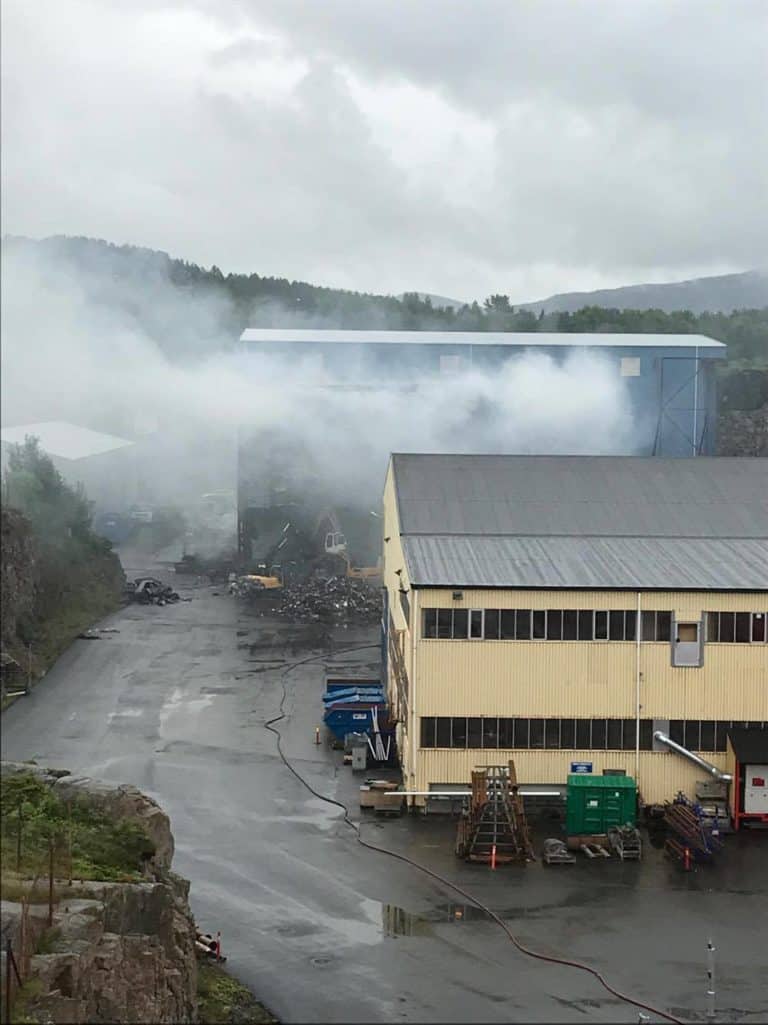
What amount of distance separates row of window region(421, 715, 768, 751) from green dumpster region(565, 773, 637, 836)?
0.87 meters

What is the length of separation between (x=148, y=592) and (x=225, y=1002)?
8.83 metres

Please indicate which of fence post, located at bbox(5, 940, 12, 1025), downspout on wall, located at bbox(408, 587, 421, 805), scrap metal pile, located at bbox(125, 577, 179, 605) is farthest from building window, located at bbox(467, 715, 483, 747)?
fence post, located at bbox(5, 940, 12, 1025)

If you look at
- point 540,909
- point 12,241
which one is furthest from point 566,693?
point 12,241

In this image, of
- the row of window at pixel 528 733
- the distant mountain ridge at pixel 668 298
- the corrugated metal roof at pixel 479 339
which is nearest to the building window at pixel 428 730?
the row of window at pixel 528 733

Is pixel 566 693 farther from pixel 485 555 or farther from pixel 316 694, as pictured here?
pixel 316 694

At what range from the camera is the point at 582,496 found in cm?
1878

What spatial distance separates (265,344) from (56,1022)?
2312cm

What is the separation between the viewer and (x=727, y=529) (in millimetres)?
18000

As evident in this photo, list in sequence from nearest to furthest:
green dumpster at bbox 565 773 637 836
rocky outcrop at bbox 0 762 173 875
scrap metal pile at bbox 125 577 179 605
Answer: rocky outcrop at bbox 0 762 173 875 < scrap metal pile at bbox 125 577 179 605 < green dumpster at bbox 565 773 637 836

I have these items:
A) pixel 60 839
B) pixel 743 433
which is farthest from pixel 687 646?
pixel 743 433

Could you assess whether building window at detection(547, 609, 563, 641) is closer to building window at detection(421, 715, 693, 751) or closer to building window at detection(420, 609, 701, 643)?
building window at detection(420, 609, 701, 643)

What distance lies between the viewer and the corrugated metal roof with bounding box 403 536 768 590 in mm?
15625

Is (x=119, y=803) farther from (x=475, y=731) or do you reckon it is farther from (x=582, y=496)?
(x=582, y=496)

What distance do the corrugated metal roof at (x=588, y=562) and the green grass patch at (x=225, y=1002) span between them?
6287 millimetres
